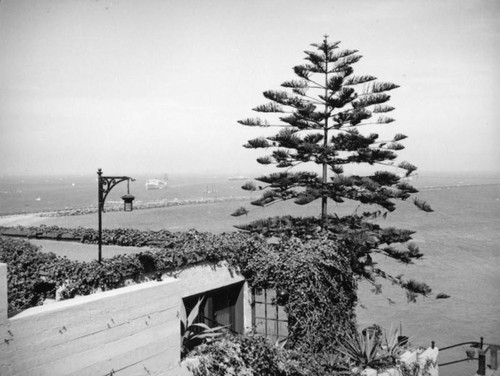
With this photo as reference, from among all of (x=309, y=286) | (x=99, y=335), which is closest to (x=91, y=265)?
(x=99, y=335)

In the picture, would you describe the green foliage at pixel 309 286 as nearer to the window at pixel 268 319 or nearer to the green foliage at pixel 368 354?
the window at pixel 268 319

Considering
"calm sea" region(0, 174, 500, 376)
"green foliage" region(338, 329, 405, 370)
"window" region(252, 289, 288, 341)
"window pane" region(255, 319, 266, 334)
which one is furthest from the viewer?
"calm sea" region(0, 174, 500, 376)

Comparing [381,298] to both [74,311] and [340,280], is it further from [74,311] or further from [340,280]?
[74,311]

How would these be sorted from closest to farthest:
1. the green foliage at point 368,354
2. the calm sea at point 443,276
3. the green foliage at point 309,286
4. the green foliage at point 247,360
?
the green foliage at point 247,360 < the green foliage at point 368,354 < the green foliage at point 309,286 < the calm sea at point 443,276

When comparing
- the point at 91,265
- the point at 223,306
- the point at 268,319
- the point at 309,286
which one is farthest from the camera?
the point at 268,319

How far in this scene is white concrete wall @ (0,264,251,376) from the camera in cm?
424

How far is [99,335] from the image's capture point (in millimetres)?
4938

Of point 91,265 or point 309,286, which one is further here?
point 309,286

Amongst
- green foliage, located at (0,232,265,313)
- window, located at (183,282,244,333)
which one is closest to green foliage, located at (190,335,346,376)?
window, located at (183,282,244,333)

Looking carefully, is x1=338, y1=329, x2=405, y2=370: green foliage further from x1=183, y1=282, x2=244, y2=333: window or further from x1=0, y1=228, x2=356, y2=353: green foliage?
x1=183, y1=282, x2=244, y2=333: window

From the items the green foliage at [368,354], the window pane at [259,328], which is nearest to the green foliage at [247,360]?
the green foliage at [368,354]

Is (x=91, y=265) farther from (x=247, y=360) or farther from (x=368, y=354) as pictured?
(x=368, y=354)


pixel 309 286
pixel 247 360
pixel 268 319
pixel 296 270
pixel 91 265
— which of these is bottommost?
pixel 268 319

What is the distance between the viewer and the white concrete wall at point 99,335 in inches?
167
